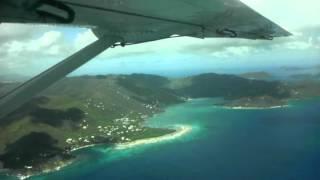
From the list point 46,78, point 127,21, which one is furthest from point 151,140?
point 46,78

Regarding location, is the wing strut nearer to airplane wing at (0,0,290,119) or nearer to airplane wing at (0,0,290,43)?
airplane wing at (0,0,290,119)

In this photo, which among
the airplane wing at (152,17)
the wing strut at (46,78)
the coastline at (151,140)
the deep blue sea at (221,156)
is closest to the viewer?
the airplane wing at (152,17)

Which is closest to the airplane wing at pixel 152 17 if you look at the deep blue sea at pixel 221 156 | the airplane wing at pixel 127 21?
the airplane wing at pixel 127 21

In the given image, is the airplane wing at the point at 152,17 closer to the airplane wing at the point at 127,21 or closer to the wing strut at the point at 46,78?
the airplane wing at the point at 127,21

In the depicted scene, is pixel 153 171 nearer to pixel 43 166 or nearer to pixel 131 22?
pixel 43 166

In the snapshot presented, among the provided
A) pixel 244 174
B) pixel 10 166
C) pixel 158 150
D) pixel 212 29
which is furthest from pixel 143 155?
pixel 212 29

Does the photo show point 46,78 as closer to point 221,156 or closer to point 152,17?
point 152,17
